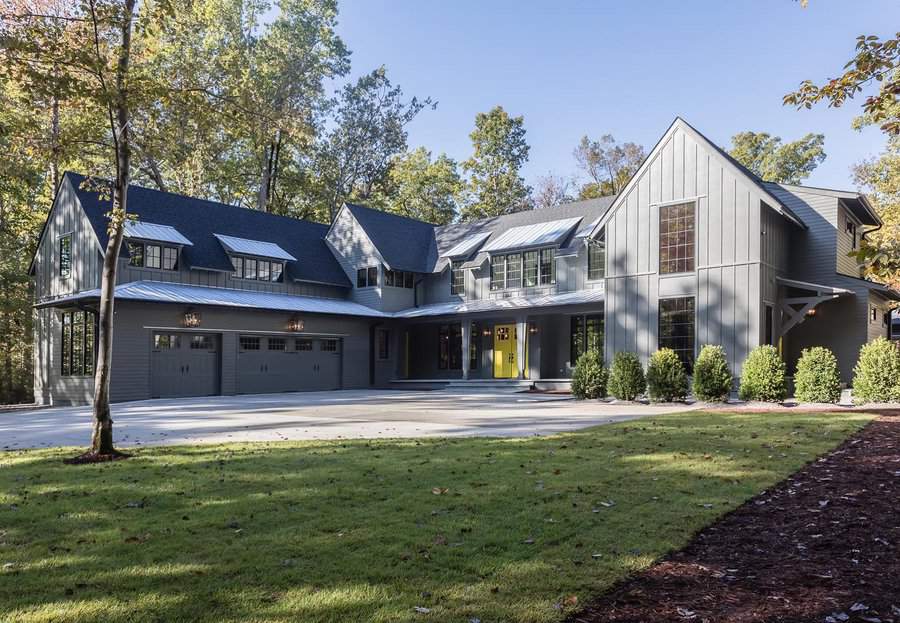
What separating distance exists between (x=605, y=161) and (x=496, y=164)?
7.57 meters

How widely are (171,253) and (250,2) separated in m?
21.4

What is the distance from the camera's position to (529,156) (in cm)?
4253

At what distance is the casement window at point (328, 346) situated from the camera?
2567 centimetres

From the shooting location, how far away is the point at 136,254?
2177 cm

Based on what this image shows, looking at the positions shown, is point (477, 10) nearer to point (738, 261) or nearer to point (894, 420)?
point (738, 261)

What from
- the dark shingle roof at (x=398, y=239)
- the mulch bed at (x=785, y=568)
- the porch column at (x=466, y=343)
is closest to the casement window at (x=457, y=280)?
the dark shingle roof at (x=398, y=239)

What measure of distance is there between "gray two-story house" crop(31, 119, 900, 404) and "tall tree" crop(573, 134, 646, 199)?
1608 cm

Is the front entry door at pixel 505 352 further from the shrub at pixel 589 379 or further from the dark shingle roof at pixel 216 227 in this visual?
the shrub at pixel 589 379

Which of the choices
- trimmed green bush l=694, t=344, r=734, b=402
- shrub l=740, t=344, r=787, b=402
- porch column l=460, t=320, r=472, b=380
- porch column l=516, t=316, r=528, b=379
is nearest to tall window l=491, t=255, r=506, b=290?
porch column l=460, t=320, r=472, b=380

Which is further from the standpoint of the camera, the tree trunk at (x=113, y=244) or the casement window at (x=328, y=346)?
the casement window at (x=328, y=346)

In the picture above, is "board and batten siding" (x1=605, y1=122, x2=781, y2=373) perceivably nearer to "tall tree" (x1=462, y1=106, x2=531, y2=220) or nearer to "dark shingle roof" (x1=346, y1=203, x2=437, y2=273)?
"dark shingle roof" (x1=346, y1=203, x2=437, y2=273)

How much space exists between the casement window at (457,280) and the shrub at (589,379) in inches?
408

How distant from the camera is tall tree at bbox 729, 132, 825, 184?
40.0m

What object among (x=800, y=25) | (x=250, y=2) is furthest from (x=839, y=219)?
(x=250, y=2)
